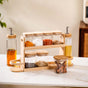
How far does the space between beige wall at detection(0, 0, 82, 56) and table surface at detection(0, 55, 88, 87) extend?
2565 mm

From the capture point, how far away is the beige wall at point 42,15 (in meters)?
4.48

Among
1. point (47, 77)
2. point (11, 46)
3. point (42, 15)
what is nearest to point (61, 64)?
point (47, 77)

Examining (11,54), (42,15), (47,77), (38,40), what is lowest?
(47,77)

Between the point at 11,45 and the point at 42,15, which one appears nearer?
the point at 11,45

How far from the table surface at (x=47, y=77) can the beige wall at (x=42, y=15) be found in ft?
8.41

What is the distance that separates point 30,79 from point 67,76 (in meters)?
0.30

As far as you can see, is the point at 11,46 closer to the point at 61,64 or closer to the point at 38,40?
the point at 38,40

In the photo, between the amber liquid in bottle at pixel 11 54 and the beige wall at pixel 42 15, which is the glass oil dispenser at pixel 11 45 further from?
the beige wall at pixel 42 15

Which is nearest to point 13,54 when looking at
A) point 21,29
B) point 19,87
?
point 19,87

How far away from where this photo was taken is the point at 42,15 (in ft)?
15.0

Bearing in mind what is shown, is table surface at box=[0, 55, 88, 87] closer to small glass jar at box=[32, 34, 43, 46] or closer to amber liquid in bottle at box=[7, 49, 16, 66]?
amber liquid in bottle at box=[7, 49, 16, 66]

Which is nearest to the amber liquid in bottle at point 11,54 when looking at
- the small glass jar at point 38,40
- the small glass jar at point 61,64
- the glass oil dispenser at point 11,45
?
the glass oil dispenser at point 11,45

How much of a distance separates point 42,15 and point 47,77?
2.94 metres

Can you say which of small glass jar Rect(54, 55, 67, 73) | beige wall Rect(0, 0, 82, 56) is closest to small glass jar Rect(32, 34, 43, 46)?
small glass jar Rect(54, 55, 67, 73)
